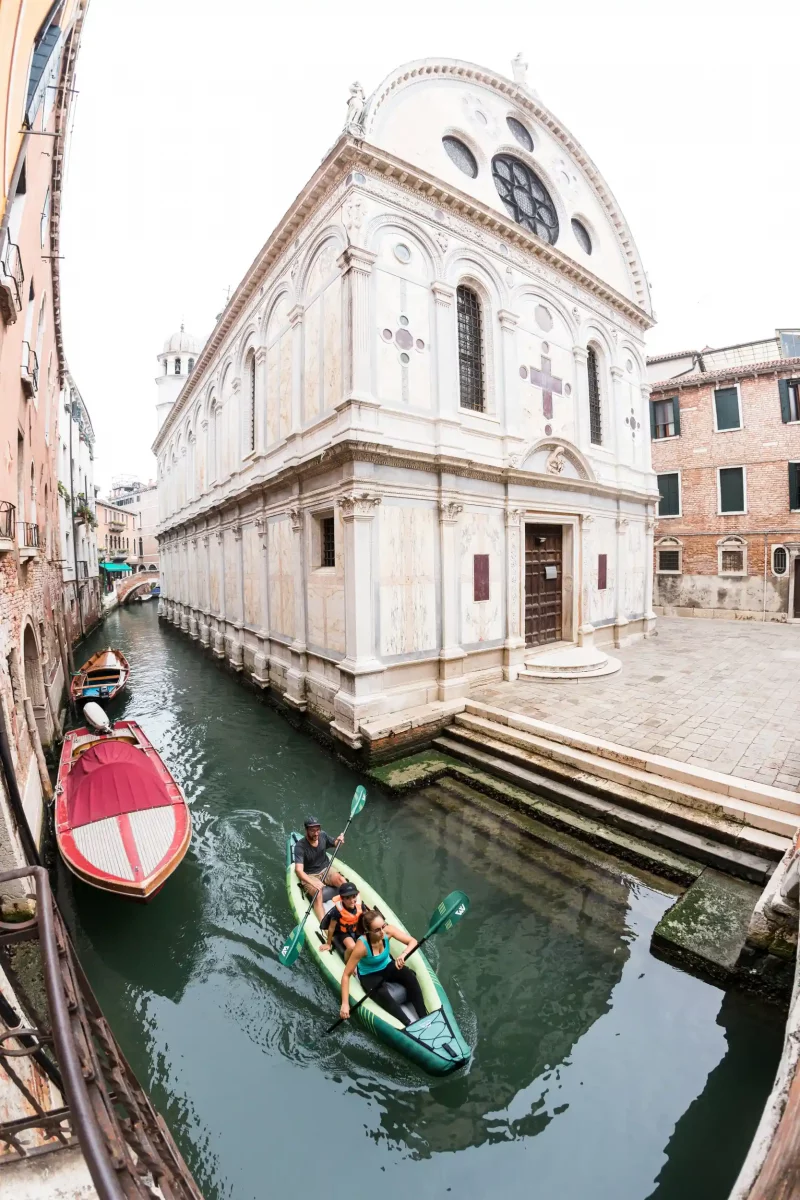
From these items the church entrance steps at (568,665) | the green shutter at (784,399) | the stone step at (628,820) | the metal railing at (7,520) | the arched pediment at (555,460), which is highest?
the green shutter at (784,399)

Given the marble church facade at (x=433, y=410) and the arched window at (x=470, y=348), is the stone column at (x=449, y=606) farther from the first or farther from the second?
the arched window at (x=470, y=348)

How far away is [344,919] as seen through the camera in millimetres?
4281

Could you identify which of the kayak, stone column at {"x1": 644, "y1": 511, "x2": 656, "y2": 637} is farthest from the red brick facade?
the kayak

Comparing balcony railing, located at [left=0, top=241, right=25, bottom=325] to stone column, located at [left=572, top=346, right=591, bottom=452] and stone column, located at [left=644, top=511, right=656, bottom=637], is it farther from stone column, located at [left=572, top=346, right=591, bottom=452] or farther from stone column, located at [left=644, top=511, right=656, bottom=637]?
stone column, located at [left=644, top=511, right=656, bottom=637]

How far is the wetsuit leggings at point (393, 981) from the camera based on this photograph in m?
3.84

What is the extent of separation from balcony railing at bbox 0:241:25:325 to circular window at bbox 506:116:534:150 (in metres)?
10.6

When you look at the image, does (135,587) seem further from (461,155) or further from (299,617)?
(461,155)

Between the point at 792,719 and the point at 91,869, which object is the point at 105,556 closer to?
the point at 91,869

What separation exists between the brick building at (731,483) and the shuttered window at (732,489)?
36 mm

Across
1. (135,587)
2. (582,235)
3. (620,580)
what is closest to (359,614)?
(620,580)

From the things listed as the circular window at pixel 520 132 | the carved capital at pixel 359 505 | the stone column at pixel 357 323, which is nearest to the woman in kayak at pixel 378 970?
the carved capital at pixel 359 505

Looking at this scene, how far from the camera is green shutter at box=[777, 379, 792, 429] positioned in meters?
17.6

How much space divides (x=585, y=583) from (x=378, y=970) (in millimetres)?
10498

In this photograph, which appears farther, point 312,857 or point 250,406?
point 250,406
